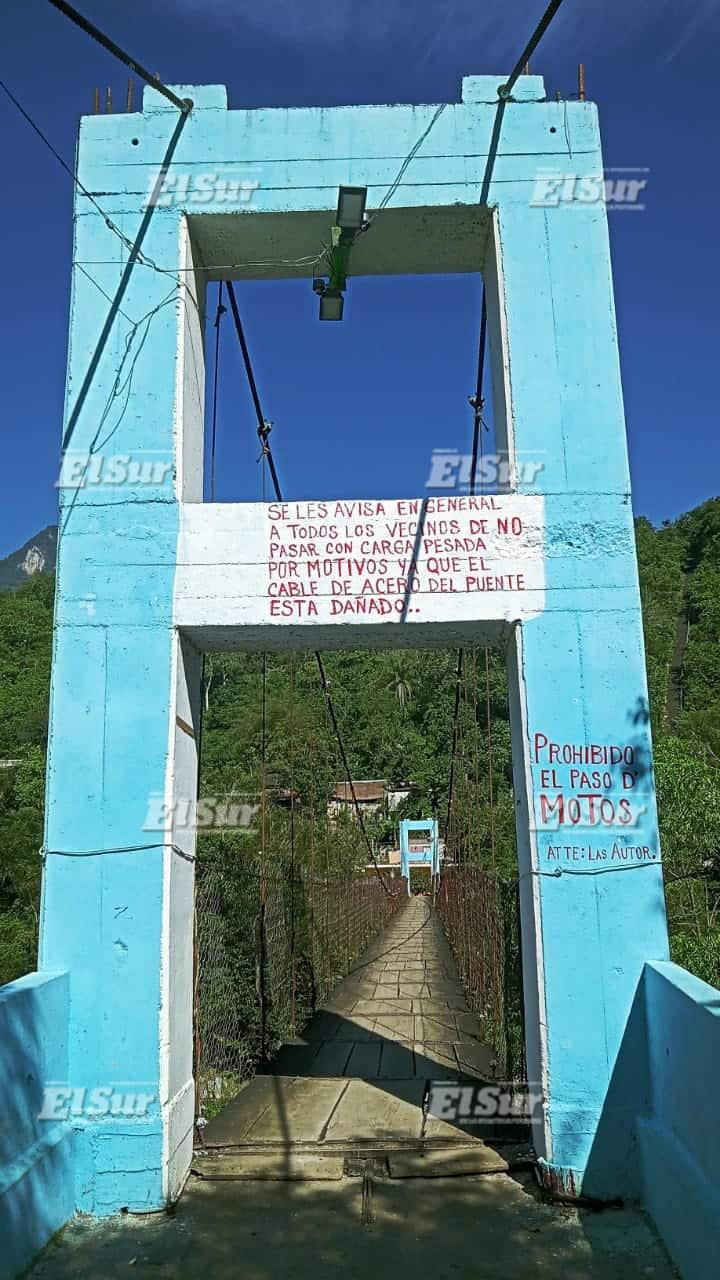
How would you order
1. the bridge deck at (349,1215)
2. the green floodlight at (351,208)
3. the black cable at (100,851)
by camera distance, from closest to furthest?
the bridge deck at (349,1215) → the black cable at (100,851) → the green floodlight at (351,208)

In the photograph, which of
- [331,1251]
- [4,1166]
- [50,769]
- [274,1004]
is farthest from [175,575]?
[274,1004]

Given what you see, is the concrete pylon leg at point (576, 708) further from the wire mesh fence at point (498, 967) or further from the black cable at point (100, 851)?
the black cable at point (100, 851)

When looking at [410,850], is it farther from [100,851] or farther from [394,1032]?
[100,851]

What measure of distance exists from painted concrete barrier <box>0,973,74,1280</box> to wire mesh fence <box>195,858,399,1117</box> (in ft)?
3.45

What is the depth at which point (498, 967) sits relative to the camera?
7137mm

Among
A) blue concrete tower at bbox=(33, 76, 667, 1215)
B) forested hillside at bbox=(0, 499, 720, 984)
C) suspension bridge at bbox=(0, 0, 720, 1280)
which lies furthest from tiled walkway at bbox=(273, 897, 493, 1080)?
blue concrete tower at bbox=(33, 76, 667, 1215)

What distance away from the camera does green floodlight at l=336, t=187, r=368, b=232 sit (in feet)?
15.0

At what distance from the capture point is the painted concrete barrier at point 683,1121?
121 inches

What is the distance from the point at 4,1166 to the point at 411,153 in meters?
5.10

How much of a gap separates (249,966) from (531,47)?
673 centimetres

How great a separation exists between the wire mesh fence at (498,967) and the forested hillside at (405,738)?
590 millimetres

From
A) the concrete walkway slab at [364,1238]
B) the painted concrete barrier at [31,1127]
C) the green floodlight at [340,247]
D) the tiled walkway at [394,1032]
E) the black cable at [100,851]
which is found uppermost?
the green floodlight at [340,247]

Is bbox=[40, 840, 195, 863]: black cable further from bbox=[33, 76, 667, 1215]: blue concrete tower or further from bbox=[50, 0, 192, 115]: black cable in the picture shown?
bbox=[50, 0, 192, 115]: black cable

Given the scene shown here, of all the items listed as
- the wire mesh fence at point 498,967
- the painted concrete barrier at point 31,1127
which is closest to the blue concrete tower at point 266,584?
the painted concrete barrier at point 31,1127
